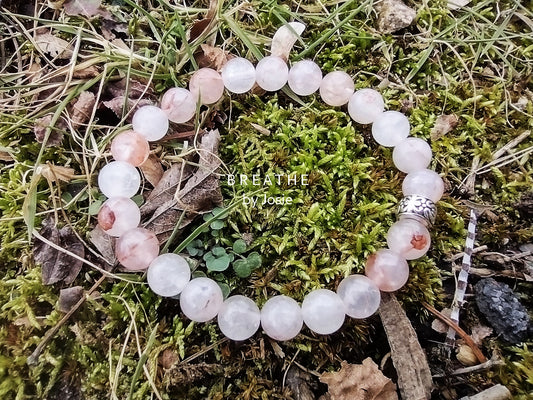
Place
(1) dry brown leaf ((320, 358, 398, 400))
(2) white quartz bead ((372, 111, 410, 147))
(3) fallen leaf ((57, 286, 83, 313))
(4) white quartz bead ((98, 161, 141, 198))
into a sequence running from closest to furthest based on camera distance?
1. (1) dry brown leaf ((320, 358, 398, 400))
2. (3) fallen leaf ((57, 286, 83, 313))
3. (4) white quartz bead ((98, 161, 141, 198))
4. (2) white quartz bead ((372, 111, 410, 147))

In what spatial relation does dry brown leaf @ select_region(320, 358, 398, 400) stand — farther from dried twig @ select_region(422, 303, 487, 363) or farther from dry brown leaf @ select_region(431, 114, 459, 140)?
dry brown leaf @ select_region(431, 114, 459, 140)

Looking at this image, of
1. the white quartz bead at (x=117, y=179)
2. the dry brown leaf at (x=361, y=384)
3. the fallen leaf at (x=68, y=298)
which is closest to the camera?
the dry brown leaf at (x=361, y=384)

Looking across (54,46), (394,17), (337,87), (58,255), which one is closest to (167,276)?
(58,255)

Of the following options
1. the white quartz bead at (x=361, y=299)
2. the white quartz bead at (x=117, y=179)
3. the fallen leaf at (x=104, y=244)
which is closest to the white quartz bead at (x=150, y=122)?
the white quartz bead at (x=117, y=179)

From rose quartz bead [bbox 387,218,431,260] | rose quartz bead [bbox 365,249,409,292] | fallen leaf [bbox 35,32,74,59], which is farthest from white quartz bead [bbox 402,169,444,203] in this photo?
fallen leaf [bbox 35,32,74,59]

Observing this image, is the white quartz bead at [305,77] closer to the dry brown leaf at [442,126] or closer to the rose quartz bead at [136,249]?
the dry brown leaf at [442,126]
